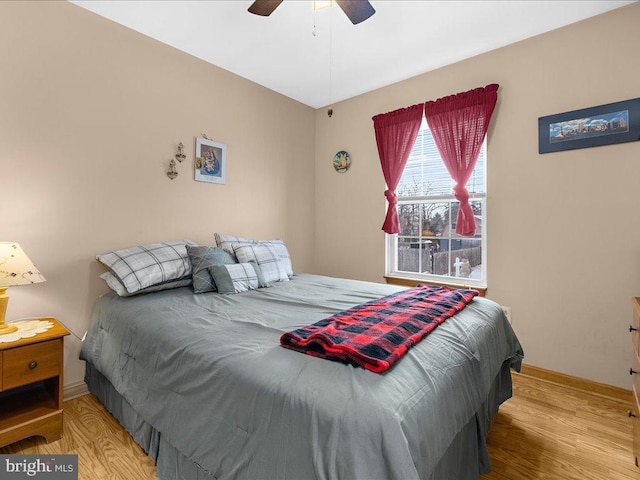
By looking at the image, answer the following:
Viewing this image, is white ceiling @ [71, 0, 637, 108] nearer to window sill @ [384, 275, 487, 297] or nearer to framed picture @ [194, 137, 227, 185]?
framed picture @ [194, 137, 227, 185]

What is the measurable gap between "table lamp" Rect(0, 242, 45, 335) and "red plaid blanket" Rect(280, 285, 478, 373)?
1521 millimetres

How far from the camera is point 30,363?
5.64 feet

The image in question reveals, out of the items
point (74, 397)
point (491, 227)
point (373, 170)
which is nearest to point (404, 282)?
point (491, 227)

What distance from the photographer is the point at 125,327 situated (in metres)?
1.82

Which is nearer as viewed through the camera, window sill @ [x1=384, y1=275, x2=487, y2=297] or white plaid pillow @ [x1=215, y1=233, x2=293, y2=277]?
white plaid pillow @ [x1=215, y1=233, x2=293, y2=277]

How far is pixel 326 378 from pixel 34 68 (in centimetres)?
266

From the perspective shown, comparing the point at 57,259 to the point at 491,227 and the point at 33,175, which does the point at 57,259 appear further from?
the point at 491,227

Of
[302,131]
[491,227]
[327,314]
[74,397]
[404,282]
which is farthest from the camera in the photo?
[302,131]

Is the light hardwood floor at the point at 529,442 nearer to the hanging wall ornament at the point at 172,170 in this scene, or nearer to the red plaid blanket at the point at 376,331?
the red plaid blanket at the point at 376,331

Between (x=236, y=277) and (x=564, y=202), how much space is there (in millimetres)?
2573

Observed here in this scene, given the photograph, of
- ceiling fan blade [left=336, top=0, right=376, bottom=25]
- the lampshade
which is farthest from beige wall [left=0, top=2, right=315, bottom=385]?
ceiling fan blade [left=336, top=0, right=376, bottom=25]

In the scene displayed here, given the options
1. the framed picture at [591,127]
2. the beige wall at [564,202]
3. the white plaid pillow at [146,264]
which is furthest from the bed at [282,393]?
the framed picture at [591,127]

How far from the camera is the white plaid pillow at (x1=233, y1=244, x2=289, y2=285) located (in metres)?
2.66

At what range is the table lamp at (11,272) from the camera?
1701mm
